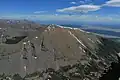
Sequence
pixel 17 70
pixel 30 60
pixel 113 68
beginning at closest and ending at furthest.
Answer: pixel 113 68 < pixel 17 70 < pixel 30 60

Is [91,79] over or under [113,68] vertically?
under

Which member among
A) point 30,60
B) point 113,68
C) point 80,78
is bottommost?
point 80,78

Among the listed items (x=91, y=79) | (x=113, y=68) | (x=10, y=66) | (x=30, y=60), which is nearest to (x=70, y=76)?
(x=91, y=79)

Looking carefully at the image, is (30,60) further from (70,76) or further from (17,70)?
(70,76)

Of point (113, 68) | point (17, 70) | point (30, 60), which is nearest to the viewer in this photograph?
point (113, 68)

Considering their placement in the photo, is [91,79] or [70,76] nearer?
[91,79]

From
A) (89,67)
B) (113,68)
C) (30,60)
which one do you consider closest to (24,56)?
(30,60)

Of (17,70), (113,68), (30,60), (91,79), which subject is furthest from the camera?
(30,60)

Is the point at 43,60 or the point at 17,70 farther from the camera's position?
the point at 43,60

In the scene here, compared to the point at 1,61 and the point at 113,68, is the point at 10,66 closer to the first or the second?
the point at 1,61
